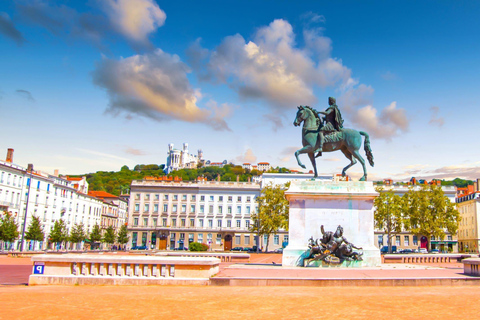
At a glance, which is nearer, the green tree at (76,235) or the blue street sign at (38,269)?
the blue street sign at (38,269)

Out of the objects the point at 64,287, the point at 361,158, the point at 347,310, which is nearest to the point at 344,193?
the point at 361,158

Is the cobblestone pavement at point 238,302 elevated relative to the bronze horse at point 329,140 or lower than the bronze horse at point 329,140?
lower

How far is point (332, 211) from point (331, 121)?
4.60 meters

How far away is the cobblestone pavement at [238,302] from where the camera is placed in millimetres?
7961

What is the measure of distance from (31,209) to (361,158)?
6476 centimetres

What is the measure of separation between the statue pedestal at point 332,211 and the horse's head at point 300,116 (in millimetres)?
3377

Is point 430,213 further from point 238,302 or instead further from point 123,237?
point 123,237

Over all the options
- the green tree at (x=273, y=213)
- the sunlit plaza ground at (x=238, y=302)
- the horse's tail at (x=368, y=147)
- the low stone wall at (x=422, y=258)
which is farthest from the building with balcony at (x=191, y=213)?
the sunlit plaza ground at (x=238, y=302)

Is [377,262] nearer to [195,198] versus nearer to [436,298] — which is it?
[436,298]

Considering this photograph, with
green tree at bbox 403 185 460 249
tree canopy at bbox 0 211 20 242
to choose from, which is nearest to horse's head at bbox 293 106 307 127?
green tree at bbox 403 185 460 249

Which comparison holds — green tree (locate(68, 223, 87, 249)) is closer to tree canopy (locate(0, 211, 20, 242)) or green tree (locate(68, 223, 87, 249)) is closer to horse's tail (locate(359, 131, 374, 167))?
tree canopy (locate(0, 211, 20, 242))

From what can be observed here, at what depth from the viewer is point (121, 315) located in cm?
788

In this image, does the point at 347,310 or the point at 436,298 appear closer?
the point at 347,310

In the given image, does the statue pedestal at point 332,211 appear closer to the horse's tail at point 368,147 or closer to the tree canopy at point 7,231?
the horse's tail at point 368,147
